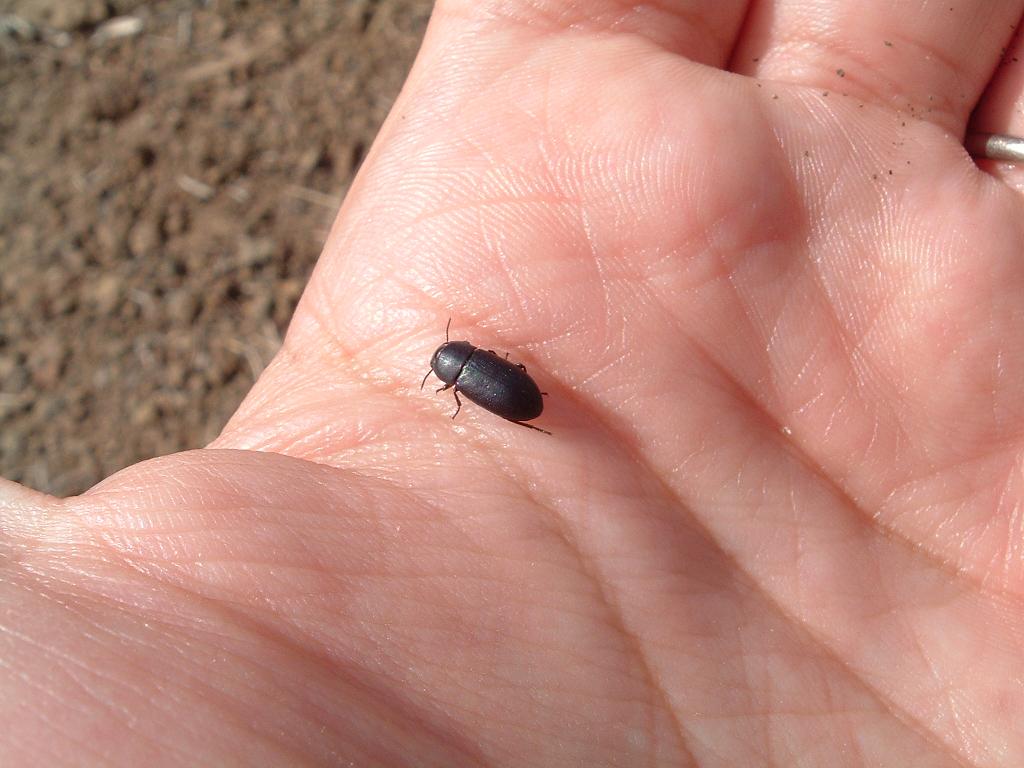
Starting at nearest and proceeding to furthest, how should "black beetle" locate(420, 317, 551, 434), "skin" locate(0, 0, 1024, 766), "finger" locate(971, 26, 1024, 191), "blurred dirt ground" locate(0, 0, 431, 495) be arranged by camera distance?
"skin" locate(0, 0, 1024, 766), "black beetle" locate(420, 317, 551, 434), "finger" locate(971, 26, 1024, 191), "blurred dirt ground" locate(0, 0, 431, 495)

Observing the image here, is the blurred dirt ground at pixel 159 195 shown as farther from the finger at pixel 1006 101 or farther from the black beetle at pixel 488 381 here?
the finger at pixel 1006 101

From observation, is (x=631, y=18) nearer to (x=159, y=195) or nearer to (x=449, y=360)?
(x=449, y=360)

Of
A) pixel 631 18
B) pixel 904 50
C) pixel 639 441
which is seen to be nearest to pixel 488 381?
pixel 639 441

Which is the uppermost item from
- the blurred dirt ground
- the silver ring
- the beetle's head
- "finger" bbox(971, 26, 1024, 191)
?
"finger" bbox(971, 26, 1024, 191)

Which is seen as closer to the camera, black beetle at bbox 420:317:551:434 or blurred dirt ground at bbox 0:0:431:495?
black beetle at bbox 420:317:551:434

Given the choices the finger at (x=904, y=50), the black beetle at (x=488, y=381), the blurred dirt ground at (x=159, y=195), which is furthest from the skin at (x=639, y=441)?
the blurred dirt ground at (x=159, y=195)

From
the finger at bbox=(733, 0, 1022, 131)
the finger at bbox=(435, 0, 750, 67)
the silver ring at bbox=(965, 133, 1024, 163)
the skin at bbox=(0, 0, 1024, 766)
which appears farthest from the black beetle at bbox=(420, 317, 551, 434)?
the silver ring at bbox=(965, 133, 1024, 163)

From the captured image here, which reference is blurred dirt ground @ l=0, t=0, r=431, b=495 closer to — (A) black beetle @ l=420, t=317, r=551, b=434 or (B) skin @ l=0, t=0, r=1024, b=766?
(B) skin @ l=0, t=0, r=1024, b=766

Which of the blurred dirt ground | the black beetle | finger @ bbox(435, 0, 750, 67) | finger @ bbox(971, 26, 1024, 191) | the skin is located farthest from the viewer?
the blurred dirt ground
